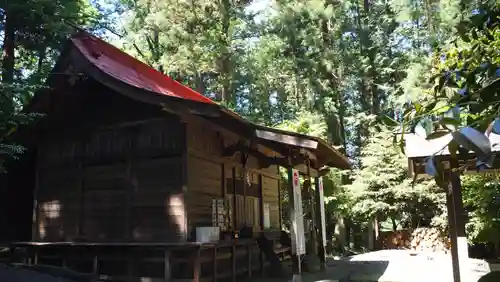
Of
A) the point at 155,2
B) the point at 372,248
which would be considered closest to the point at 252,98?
the point at 155,2

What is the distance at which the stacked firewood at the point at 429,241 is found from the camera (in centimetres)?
1797

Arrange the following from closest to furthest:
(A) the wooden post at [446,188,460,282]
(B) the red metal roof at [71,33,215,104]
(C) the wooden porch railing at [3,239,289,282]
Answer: (A) the wooden post at [446,188,460,282]
(C) the wooden porch railing at [3,239,289,282]
(B) the red metal roof at [71,33,215,104]

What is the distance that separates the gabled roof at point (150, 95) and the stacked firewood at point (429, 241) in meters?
10.3

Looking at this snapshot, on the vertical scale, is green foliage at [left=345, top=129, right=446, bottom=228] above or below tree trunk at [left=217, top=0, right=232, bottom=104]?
below

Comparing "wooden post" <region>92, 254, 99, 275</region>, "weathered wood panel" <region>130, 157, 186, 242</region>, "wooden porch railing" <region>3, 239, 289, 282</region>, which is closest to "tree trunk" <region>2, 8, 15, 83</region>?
"wooden porch railing" <region>3, 239, 289, 282</region>

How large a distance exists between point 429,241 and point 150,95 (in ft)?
49.3

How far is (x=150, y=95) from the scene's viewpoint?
7.81 m

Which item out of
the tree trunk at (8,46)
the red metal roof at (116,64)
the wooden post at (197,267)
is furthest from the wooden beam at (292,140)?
the tree trunk at (8,46)

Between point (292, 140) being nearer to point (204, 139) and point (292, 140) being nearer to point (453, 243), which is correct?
point (204, 139)

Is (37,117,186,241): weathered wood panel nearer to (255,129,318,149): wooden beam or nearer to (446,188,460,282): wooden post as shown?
(255,129,318,149): wooden beam

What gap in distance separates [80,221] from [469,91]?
9.19 m

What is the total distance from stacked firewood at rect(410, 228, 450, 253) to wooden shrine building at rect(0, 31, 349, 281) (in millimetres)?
9978

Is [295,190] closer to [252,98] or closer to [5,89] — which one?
[5,89]

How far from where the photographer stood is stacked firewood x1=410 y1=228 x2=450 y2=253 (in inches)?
707
